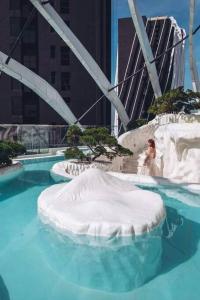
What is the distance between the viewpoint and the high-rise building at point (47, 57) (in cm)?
3531

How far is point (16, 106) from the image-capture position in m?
35.5

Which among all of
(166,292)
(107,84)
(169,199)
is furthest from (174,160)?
(107,84)

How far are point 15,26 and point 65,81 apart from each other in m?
7.56

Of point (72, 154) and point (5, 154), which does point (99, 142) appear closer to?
point (72, 154)

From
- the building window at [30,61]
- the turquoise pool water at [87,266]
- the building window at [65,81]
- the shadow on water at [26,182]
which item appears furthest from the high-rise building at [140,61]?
the turquoise pool water at [87,266]

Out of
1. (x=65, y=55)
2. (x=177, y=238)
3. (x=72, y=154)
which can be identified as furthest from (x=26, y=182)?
(x=65, y=55)

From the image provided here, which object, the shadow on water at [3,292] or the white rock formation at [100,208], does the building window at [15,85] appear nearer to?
the white rock formation at [100,208]

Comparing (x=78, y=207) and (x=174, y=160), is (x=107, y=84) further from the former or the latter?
(x=78, y=207)

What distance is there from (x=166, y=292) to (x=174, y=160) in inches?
288

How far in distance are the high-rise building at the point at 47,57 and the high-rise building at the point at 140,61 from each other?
2852mm

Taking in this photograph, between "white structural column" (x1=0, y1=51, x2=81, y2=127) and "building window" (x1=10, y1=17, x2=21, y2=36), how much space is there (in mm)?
13573

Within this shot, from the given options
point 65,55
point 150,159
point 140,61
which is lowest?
point 150,159

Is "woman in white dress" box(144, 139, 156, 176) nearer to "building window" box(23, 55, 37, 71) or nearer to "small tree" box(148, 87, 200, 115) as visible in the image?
"small tree" box(148, 87, 200, 115)

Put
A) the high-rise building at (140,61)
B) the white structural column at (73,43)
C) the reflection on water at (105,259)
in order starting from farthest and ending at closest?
the high-rise building at (140,61) < the white structural column at (73,43) < the reflection on water at (105,259)
